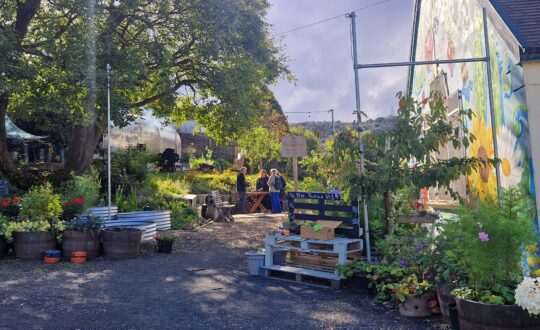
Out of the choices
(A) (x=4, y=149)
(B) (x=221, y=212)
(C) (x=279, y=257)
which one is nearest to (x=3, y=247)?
(C) (x=279, y=257)

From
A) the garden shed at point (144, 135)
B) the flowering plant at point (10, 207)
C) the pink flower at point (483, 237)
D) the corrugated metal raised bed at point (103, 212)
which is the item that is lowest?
the pink flower at point (483, 237)

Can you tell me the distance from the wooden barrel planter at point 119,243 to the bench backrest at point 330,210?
3162mm

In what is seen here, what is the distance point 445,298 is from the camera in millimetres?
4844

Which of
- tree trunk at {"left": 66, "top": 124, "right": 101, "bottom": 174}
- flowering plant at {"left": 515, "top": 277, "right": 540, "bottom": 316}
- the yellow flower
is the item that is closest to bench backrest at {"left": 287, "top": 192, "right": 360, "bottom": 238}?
the yellow flower

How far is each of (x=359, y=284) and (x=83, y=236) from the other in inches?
203

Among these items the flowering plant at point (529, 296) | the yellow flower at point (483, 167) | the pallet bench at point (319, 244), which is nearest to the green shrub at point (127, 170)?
the pallet bench at point (319, 244)

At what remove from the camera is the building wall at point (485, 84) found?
542cm

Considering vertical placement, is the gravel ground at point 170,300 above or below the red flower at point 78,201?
below

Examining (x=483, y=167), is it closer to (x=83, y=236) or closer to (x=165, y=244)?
(x=165, y=244)

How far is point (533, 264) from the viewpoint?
17.6ft

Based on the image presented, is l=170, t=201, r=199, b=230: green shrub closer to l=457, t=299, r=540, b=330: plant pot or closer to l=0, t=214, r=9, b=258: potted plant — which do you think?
l=0, t=214, r=9, b=258: potted plant

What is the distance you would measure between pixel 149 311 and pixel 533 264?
4.18 metres

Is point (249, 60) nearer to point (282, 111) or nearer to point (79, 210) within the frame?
point (79, 210)

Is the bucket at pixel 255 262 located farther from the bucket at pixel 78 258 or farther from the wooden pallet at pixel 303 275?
the bucket at pixel 78 258
